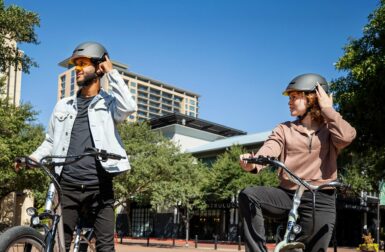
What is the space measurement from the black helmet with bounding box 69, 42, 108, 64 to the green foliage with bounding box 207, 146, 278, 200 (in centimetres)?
3665

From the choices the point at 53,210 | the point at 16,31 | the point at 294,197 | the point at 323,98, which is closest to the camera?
the point at 294,197

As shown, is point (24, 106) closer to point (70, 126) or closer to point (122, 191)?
point (122, 191)

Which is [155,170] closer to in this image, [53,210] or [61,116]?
[61,116]

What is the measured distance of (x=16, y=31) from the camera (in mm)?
15188

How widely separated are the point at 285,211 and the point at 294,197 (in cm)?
18

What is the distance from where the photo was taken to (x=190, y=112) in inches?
7480

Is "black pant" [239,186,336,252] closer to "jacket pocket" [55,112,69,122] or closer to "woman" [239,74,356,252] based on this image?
"woman" [239,74,356,252]

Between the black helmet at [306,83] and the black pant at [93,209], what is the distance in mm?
1680

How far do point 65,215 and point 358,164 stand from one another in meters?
25.1

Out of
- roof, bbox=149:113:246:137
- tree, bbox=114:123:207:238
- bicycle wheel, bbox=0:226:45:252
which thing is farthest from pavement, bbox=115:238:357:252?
roof, bbox=149:113:246:137

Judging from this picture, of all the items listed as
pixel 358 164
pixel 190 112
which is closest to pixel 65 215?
pixel 358 164

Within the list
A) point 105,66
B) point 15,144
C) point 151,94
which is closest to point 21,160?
point 105,66

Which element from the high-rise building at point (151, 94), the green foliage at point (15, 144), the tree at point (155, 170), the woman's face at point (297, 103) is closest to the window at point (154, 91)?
the high-rise building at point (151, 94)

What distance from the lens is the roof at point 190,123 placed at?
2515 inches
